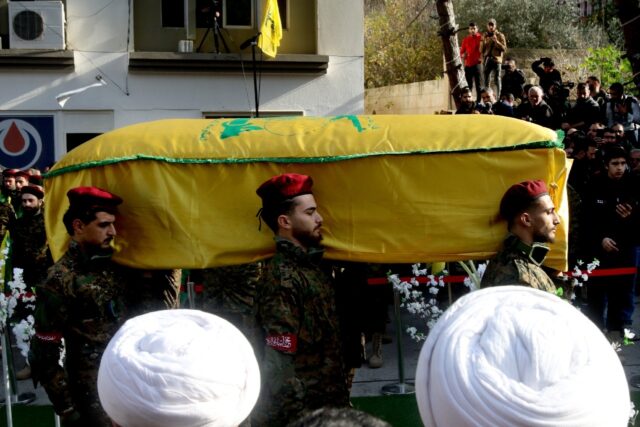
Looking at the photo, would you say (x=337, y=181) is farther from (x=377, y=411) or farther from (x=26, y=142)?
(x=26, y=142)

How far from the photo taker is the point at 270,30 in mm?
13016

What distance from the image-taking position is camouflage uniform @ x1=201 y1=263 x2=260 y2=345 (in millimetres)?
6367

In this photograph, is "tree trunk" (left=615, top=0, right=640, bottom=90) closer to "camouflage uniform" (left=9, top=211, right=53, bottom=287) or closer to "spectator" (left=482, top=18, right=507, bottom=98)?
"spectator" (left=482, top=18, right=507, bottom=98)

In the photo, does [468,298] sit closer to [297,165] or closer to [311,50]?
[297,165]

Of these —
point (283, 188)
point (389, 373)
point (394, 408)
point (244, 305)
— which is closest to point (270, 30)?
point (389, 373)

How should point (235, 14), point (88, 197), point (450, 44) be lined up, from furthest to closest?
point (450, 44) < point (235, 14) < point (88, 197)

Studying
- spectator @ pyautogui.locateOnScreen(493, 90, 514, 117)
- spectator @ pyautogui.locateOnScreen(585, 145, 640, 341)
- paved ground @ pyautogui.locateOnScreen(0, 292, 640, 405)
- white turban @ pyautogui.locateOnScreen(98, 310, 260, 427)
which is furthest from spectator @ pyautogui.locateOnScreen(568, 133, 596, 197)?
white turban @ pyautogui.locateOnScreen(98, 310, 260, 427)

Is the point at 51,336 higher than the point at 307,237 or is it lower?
lower

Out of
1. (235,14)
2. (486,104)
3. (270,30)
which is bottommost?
(486,104)

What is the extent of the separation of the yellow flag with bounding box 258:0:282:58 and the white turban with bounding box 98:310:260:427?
10.6m

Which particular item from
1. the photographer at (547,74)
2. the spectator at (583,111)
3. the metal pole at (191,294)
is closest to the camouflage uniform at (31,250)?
the metal pole at (191,294)

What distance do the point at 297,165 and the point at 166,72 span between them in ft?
31.0

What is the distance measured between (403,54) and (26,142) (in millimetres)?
14494

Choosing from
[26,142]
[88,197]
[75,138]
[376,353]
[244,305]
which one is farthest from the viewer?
[75,138]
